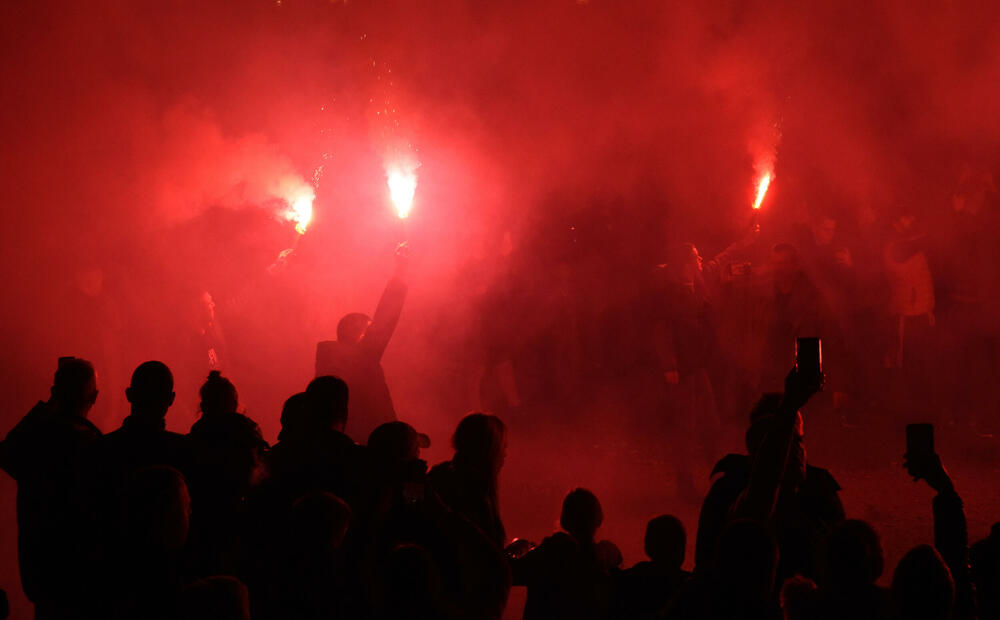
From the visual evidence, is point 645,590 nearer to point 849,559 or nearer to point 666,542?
point 666,542

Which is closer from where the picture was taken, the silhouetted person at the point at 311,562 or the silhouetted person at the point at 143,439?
the silhouetted person at the point at 311,562

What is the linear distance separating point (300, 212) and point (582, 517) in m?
7.76

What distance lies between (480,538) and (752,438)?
907 mm

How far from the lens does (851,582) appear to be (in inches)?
74.2

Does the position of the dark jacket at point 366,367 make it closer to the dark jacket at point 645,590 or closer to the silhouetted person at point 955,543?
the dark jacket at point 645,590

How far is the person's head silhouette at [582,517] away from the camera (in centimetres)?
250

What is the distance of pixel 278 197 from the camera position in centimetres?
954

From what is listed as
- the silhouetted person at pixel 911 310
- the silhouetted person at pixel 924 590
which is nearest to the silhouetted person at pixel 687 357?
the silhouetted person at pixel 911 310

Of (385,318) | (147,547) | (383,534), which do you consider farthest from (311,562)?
(385,318)

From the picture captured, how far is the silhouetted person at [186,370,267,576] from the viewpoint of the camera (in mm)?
2594

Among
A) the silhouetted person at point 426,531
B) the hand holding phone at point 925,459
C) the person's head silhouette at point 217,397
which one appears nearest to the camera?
the silhouetted person at point 426,531

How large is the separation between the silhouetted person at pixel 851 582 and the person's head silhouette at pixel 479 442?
0.99 m

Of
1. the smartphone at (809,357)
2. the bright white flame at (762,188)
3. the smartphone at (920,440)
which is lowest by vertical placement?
the smartphone at (920,440)

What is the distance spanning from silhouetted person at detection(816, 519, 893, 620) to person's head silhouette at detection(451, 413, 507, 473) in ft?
3.26
